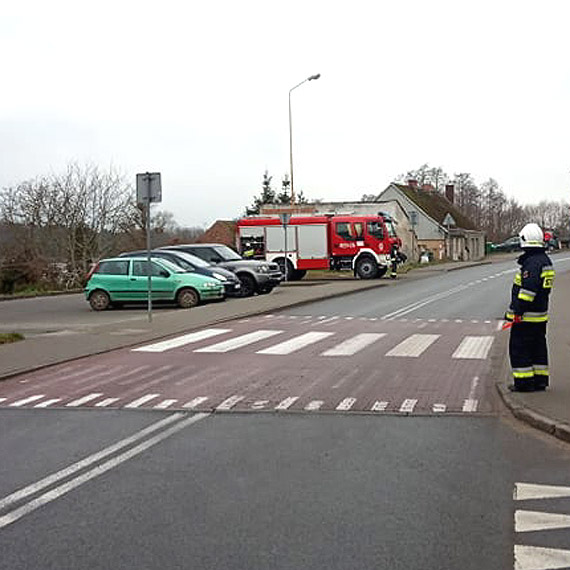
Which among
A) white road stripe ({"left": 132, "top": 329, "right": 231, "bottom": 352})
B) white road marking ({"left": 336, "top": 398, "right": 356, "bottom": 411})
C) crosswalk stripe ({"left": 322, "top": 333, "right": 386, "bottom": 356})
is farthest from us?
white road stripe ({"left": 132, "top": 329, "right": 231, "bottom": 352})

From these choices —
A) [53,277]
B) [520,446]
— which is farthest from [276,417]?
[53,277]

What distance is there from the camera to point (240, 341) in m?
14.4

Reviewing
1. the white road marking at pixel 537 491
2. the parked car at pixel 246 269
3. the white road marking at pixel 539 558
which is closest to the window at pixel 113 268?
the parked car at pixel 246 269

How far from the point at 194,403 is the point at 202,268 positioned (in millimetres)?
15686

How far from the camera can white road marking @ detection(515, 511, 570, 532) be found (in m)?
4.90

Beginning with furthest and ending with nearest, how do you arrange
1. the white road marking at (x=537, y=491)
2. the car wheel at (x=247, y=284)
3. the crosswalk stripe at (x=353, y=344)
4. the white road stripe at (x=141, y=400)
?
the car wheel at (x=247, y=284) → the crosswalk stripe at (x=353, y=344) → the white road stripe at (x=141, y=400) → the white road marking at (x=537, y=491)

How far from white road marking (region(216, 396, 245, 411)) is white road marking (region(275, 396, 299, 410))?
1.57ft

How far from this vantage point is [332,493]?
562cm

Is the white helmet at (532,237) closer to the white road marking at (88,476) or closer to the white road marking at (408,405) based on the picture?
the white road marking at (408,405)

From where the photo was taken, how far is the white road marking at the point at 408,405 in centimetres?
833

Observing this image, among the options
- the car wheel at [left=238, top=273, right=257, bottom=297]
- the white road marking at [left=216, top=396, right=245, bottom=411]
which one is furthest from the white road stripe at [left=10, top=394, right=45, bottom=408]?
the car wheel at [left=238, top=273, right=257, bottom=297]

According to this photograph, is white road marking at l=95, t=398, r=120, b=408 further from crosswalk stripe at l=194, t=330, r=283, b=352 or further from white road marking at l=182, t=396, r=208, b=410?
crosswalk stripe at l=194, t=330, r=283, b=352

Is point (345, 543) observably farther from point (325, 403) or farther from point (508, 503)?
point (325, 403)

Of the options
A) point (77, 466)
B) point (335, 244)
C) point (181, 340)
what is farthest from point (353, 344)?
point (335, 244)
